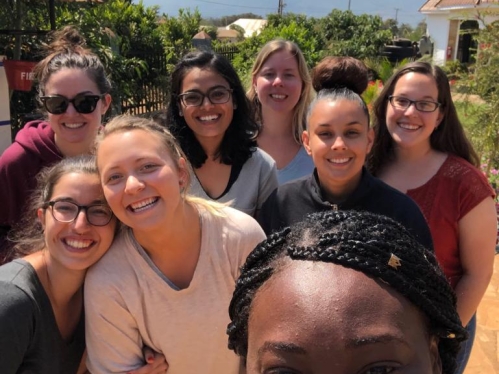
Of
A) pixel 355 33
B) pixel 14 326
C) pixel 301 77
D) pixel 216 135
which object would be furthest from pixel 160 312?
pixel 355 33

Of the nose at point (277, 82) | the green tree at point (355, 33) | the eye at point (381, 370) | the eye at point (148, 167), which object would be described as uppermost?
the green tree at point (355, 33)

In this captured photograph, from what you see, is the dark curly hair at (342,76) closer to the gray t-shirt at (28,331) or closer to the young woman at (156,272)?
the young woman at (156,272)

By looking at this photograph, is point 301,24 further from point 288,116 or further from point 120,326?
point 120,326

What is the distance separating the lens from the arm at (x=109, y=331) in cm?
183

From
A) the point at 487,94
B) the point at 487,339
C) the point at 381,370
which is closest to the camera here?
the point at 381,370

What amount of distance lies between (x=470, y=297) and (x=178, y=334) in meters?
1.41

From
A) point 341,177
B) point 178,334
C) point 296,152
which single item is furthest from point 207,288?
point 296,152

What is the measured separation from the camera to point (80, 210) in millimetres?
2029

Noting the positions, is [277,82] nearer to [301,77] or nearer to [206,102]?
[301,77]

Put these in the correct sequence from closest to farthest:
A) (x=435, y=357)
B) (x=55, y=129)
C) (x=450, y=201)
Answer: (x=435, y=357), (x=450, y=201), (x=55, y=129)

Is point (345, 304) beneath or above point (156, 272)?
above

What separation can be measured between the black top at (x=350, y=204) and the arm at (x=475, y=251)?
455mm

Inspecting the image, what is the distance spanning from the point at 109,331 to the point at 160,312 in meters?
0.19

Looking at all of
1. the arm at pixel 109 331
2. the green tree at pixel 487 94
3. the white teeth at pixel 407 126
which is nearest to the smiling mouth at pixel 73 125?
the arm at pixel 109 331
